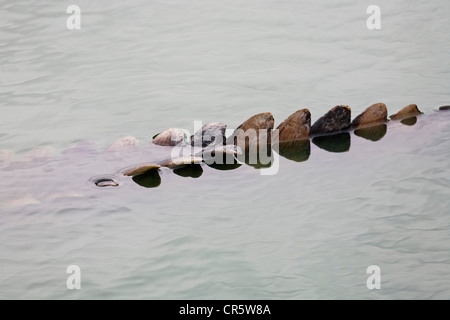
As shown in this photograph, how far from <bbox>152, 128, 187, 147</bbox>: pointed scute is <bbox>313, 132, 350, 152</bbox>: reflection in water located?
1271 millimetres

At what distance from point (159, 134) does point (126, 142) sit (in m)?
0.33

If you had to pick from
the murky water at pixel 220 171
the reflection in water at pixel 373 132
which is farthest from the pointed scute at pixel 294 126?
the reflection in water at pixel 373 132

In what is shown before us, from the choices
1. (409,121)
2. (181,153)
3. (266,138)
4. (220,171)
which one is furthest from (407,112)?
(181,153)

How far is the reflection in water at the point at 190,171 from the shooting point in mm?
6539

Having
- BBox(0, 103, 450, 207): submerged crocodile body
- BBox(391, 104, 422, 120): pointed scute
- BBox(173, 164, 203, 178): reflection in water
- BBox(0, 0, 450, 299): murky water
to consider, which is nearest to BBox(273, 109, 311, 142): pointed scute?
BBox(0, 103, 450, 207): submerged crocodile body

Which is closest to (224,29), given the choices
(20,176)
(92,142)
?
(92,142)

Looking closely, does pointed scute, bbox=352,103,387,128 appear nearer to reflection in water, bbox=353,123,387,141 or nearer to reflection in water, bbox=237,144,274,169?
reflection in water, bbox=353,123,387,141

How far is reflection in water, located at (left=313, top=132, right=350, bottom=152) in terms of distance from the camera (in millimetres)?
7051

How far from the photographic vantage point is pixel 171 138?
700 centimetres

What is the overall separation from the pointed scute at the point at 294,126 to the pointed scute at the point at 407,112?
1.05m

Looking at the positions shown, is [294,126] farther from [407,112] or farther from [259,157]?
[407,112]

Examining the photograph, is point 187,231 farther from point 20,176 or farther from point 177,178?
point 20,176

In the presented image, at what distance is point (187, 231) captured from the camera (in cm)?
564

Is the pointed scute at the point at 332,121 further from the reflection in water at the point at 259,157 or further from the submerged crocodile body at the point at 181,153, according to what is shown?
the reflection in water at the point at 259,157
